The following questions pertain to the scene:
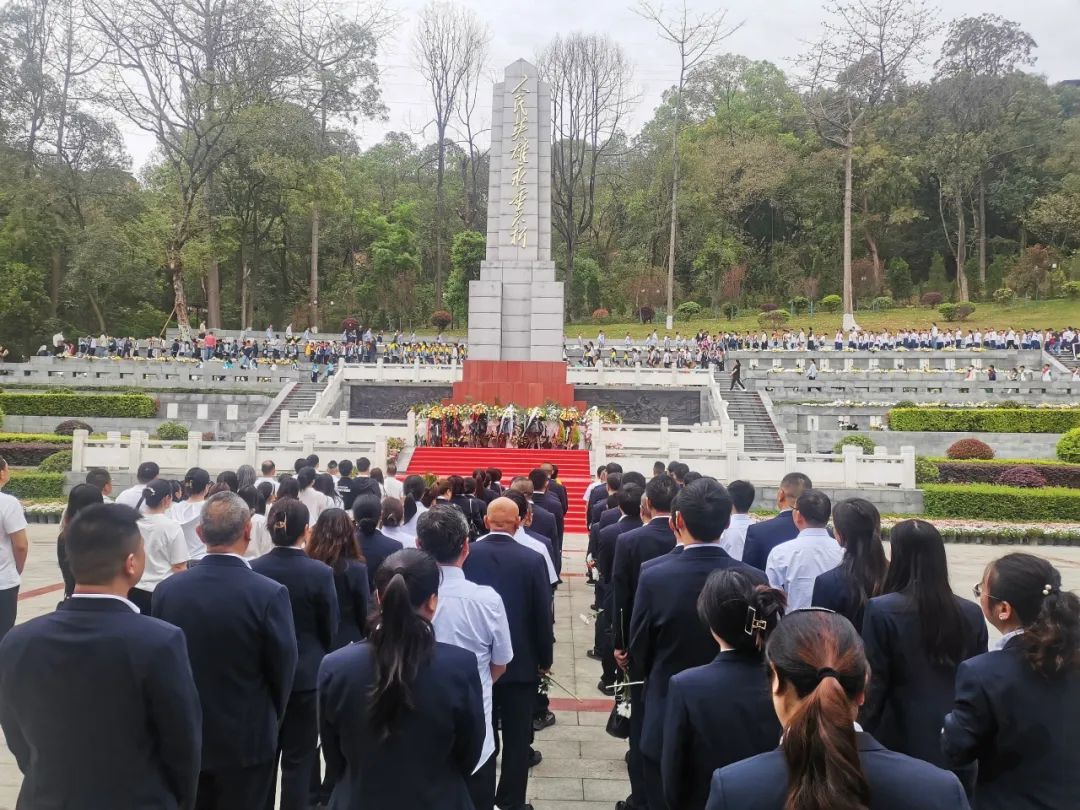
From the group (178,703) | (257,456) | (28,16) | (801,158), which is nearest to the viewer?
(178,703)

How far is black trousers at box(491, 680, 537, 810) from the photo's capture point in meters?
4.45

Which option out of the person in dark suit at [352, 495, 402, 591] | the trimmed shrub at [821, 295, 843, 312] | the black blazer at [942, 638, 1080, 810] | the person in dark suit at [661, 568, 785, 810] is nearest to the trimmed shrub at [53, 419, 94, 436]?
the person in dark suit at [352, 495, 402, 591]

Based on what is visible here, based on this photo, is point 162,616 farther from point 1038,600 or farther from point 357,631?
point 1038,600

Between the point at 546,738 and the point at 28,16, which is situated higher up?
the point at 28,16

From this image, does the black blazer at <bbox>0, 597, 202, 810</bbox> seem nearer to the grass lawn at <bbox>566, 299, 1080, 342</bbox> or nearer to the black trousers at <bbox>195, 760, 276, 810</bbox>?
the black trousers at <bbox>195, 760, 276, 810</bbox>

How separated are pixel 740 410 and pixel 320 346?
52.2 ft

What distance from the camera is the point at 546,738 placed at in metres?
6.00

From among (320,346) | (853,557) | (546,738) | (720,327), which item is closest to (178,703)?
(853,557)

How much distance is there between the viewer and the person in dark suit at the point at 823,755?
1846 mm

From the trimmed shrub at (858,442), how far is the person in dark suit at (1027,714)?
61.6ft

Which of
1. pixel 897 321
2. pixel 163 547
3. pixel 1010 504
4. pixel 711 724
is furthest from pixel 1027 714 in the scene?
pixel 897 321

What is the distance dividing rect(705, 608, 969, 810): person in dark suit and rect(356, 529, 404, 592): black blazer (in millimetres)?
3492

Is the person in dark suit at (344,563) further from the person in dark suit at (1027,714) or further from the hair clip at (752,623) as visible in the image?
the person in dark suit at (1027,714)

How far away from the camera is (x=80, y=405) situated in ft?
86.1
